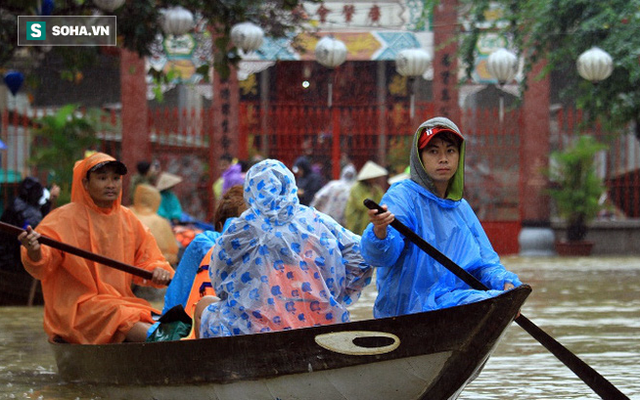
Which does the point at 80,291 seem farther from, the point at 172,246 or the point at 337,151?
the point at 337,151

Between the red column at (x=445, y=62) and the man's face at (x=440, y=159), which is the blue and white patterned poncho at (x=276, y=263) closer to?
the man's face at (x=440, y=159)

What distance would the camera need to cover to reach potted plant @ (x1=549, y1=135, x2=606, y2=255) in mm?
18516

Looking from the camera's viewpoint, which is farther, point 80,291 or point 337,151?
point 337,151

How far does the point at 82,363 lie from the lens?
674 centimetres

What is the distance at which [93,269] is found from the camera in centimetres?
727

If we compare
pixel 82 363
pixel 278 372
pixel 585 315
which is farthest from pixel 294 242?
pixel 585 315

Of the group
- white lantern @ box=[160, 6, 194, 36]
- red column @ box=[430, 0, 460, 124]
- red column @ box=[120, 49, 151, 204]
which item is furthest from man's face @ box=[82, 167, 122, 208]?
red column @ box=[430, 0, 460, 124]

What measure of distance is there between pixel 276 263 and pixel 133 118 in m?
14.2

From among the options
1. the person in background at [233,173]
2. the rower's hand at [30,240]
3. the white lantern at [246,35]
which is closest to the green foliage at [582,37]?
the white lantern at [246,35]

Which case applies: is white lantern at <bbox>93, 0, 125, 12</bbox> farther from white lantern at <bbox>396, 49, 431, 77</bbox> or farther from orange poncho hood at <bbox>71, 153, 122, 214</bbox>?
white lantern at <bbox>396, 49, 431, 77</bbox>

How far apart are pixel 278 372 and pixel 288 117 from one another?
14.4 m

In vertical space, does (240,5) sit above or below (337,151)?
above

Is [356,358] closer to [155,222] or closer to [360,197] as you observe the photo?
[155,222]

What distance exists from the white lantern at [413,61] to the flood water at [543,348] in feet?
12.9
